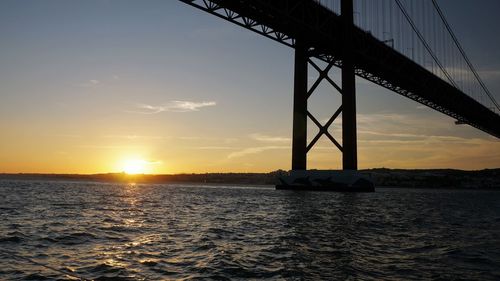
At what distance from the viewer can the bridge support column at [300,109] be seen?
48594 millimetres

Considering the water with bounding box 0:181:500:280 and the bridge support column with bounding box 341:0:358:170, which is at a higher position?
the bridge support column with bounding box 341:0:358:170

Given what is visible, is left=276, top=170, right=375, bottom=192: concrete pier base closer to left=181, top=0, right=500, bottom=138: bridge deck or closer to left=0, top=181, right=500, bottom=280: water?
left=181, top=0, right=500, bottom=138: bridge deck

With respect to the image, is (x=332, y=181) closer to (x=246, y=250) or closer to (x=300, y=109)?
(x=300, y=109)

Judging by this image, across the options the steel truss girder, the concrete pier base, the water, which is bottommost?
the water

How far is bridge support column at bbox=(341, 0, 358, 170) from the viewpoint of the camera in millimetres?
47125

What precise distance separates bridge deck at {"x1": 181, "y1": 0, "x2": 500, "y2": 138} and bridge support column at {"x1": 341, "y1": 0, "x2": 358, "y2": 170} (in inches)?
43.5

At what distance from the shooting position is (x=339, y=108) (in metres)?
49.0

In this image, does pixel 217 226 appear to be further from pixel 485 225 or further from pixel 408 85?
pixel 408 85

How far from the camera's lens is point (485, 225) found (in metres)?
18.8

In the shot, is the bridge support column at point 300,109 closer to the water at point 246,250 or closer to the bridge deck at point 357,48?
the bridge deck at point 357,48

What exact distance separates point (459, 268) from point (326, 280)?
333 centimetres

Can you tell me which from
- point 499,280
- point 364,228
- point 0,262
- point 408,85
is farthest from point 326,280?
point 408,85

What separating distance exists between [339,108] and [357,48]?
31.0 feet

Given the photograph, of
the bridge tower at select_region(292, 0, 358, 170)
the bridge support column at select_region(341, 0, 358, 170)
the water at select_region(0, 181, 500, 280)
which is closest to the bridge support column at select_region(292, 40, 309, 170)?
the bridge tower at select_region(292, 0, 358, 170)
